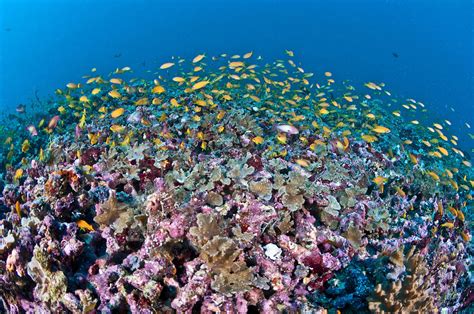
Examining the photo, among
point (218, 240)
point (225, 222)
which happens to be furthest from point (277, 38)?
point (218, 240)

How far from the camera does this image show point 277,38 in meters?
94.1

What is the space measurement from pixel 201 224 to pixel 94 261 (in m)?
1.52

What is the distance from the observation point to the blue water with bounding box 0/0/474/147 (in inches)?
3403

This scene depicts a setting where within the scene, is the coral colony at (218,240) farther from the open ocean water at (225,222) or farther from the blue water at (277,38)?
the blue water at (277,38)

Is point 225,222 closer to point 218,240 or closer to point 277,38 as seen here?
point 218,240

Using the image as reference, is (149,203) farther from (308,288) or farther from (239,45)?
(239,45)

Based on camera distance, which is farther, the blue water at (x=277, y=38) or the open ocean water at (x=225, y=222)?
the blue water at (x=277, y=38)

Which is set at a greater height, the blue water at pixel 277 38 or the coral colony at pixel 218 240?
the blue water at pixel 277 38

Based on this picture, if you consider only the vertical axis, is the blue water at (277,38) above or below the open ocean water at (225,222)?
above

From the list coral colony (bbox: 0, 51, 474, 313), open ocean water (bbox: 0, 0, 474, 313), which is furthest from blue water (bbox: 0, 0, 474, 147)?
coral colony (bbox: 0, 51, 474, 313)

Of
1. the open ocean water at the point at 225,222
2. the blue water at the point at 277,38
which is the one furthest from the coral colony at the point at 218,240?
the blue water at the point at 277,38

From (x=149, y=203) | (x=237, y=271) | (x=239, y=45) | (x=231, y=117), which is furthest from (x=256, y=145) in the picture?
(x=239, y=45)

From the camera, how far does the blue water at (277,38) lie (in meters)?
86.4

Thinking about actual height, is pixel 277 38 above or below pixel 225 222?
above
